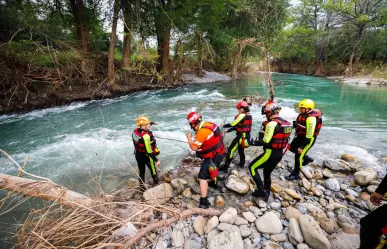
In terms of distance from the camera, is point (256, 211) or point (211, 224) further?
point (256, 211)

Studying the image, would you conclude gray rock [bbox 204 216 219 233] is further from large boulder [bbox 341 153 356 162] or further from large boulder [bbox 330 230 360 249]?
large boulder [bbox 341 153 356 162]

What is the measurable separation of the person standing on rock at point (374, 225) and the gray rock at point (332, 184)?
185 centimetres

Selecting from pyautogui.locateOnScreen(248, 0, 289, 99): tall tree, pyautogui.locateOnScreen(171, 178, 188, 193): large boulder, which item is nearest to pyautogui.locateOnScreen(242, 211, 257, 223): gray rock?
pyautogui.locateOnScreen(171, 178, 188, 193): large boulder

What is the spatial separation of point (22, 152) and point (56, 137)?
4.06 ft

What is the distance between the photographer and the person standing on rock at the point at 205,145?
343 centimetres

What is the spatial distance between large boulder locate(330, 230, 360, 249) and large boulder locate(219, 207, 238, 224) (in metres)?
1.31

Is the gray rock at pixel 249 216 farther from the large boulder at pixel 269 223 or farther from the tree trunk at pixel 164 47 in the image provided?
the tree trunk at pixel 164 47

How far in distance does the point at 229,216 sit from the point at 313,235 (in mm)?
1137

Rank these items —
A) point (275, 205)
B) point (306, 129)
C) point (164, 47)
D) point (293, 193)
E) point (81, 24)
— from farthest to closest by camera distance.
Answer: point (164, 47)
point (81, 24)
point (306, 129)
point (293, 193)
point (275, 205)

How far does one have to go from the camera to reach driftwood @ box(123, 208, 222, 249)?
2.59 m

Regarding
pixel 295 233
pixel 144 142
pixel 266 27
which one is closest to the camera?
pixel 295 233

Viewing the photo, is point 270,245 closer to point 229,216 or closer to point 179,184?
point 229,216

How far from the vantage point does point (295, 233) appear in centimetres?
283

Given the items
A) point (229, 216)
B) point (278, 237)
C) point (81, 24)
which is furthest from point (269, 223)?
point (81, 24)
